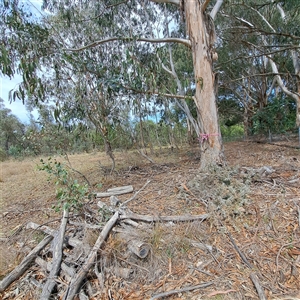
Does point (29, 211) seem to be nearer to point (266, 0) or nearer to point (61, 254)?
point (61, 254)

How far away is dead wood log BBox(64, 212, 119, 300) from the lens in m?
1.47

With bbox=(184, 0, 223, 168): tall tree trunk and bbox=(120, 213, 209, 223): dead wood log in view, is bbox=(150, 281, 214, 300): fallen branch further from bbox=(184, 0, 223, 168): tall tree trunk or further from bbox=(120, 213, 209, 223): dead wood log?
bbox=(184, 0, 223, 168): tall tree trunk

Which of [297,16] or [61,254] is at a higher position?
[297,16]

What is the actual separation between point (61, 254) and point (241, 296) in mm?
1532

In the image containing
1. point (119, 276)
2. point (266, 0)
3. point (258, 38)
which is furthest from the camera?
point (258, 38)

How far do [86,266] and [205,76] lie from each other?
3.36 metres

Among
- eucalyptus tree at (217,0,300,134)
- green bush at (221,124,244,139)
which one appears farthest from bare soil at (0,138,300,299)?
green bush at (221,124,244,139)

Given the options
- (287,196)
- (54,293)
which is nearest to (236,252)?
(287,196)

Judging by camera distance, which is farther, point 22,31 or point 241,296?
point 22,31

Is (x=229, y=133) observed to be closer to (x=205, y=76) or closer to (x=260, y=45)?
(x=260, y=45)

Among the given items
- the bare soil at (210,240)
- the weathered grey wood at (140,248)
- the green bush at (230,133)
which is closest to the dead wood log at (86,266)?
the bare soil at (210,240)

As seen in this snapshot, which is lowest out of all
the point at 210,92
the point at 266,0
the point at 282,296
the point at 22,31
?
the point at 282,296

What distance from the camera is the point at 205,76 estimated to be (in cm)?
352

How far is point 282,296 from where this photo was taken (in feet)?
4.57
